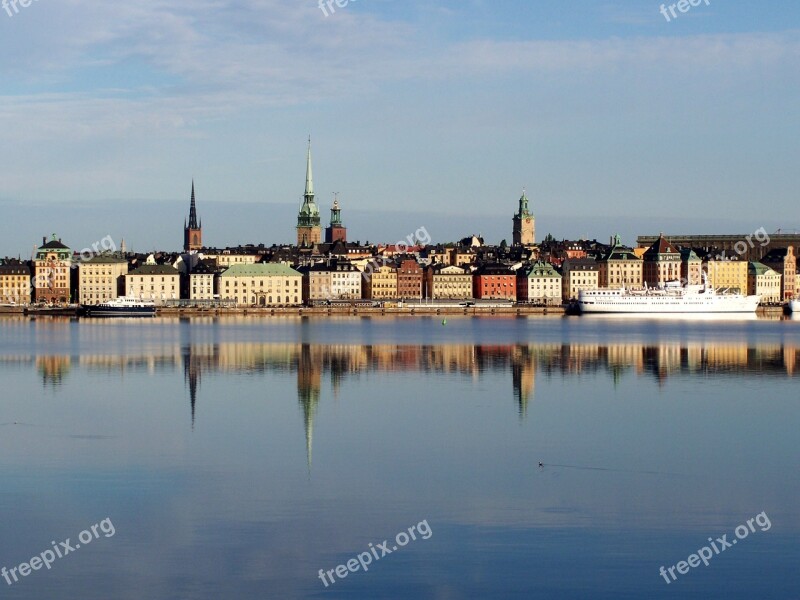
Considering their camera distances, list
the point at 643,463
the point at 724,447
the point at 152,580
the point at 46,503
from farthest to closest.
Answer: the point at 724,447 → the point at 643,463 → the point at 46,503 → the point at 152,580

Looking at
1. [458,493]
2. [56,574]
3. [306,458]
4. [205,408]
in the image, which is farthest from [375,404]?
[56,574]

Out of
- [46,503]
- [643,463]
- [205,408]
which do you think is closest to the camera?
[46,503]

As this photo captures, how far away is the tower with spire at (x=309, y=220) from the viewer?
123m

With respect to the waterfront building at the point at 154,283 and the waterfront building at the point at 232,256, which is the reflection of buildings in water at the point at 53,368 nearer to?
the waterfront building at the point at 154,283

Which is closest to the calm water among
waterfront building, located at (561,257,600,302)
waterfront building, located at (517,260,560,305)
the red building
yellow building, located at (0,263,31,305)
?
yellow building, located at (0,263,31,305)

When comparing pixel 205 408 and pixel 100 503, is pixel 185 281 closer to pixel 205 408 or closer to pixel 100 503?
pixel 205 408

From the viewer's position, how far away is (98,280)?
9294 centimetres

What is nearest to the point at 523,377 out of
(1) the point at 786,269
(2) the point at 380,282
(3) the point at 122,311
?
(3) the point at 122,311

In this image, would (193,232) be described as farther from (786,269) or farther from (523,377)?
(523,377)

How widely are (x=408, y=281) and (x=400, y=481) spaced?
81.5 m

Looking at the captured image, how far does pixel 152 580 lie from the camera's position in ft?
34.4

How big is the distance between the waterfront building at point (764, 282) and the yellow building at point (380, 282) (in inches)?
1064

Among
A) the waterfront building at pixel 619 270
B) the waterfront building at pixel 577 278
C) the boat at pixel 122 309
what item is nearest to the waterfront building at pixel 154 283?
the boat at pixel 122 309

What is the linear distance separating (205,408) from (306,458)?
583 centimetres
